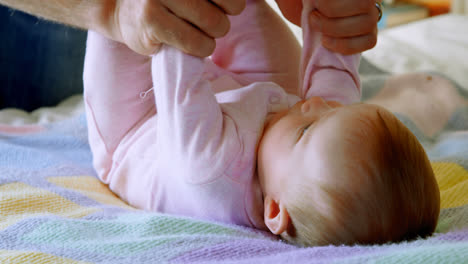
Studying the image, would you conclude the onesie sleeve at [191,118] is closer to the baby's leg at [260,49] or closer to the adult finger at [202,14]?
the adult finger at [202,14]

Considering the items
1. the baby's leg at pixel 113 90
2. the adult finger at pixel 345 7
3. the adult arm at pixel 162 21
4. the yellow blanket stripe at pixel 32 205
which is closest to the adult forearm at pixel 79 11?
the adult arm at pixel 162 21

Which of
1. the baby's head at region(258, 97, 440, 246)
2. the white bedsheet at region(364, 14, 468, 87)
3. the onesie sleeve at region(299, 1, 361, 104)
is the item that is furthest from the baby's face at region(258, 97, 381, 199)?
the white bedsheet at region(364, 14, 468, 87)

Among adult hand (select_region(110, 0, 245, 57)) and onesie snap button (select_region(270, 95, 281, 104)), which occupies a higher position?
adult hand (select_region(110, 0, 245, 57))

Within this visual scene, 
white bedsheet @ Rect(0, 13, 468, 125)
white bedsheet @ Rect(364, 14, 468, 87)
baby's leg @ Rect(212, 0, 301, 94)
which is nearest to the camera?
baby's leg @ Rect(212, 0, 301, 94)

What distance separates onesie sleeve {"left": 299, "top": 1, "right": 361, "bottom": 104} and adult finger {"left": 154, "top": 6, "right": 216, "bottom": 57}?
31 centimetres

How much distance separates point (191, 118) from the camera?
2.40 ft

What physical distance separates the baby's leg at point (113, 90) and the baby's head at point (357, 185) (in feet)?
1.29

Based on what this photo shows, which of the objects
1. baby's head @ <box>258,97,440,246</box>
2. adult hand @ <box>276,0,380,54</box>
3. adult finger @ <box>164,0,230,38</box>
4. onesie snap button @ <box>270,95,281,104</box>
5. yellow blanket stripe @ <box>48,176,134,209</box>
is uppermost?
adult finger @ <box>164,0,230,38</box>

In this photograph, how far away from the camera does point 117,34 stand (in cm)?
75

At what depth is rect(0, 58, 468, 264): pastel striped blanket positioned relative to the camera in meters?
0.58

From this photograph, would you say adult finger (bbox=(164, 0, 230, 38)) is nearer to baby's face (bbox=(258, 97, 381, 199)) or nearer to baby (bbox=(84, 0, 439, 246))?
baby (bbox=(84, 0, 439, 246))

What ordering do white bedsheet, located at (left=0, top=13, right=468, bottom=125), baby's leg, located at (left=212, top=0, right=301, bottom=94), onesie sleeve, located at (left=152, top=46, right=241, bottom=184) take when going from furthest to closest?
white bedsheet, located at (left=0, top=13, right=468, bottom=125) < baby's leg, located at (left=212, top=0, right=301, bottom=94) < onesie sleeve, located at (left=152, top=46, right=241, bottom=184)

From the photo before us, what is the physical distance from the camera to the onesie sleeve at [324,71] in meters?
0.93

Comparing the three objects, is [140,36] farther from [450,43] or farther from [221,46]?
[450,43]
